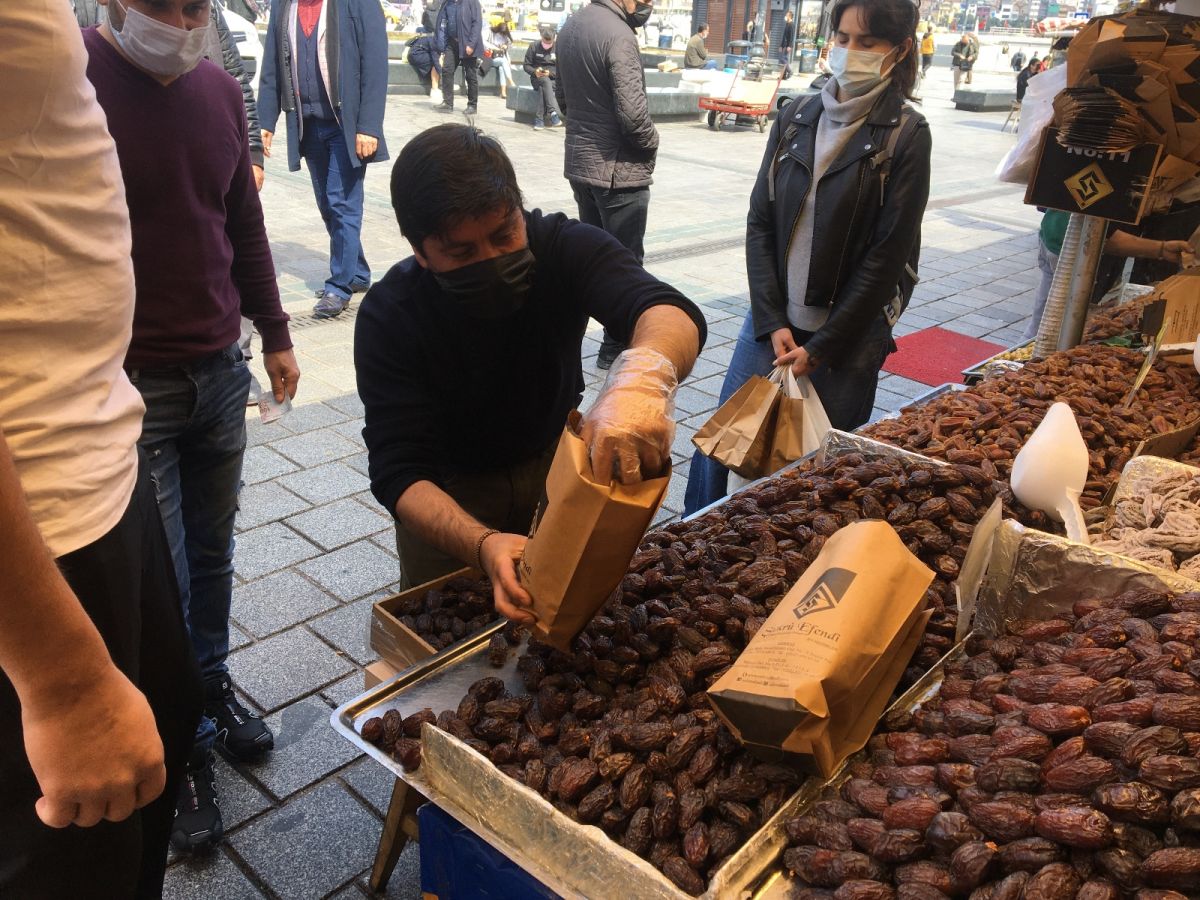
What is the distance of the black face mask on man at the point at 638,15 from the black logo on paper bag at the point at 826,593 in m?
5.12

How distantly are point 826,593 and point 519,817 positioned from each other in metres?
0.70

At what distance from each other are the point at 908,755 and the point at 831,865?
294 mm

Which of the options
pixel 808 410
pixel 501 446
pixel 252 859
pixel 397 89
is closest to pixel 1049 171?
pixel 808 410

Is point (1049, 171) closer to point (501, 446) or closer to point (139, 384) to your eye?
point (501, 446)

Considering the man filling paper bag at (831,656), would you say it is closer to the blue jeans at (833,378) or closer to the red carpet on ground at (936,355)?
the blue jeans at (833,378)

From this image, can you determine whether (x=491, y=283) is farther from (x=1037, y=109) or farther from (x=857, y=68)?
(x=1037, y=109)

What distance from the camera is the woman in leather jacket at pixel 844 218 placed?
349 cm

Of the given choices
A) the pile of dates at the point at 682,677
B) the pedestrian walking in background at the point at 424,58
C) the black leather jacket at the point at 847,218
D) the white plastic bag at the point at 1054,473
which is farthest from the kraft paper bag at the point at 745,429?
the pedestrian walking in background at the point at 424,58

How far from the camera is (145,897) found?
1.89 metres

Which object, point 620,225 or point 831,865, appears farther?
point 620,225

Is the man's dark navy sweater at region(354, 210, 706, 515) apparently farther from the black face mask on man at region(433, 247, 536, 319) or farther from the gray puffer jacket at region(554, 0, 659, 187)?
the gray puffer jacket at region(554, 0, 659, 187)

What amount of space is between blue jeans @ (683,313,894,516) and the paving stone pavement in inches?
27.7

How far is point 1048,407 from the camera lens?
3174mm

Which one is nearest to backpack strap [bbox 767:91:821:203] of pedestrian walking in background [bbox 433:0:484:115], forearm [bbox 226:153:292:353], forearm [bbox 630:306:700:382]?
forearm [bbox 630:306:700:382]
